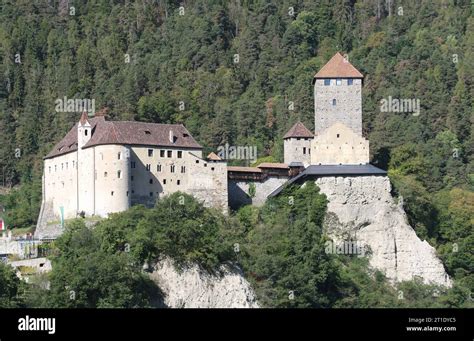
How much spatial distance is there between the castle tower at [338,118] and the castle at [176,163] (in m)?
0.05

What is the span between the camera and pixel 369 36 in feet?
365

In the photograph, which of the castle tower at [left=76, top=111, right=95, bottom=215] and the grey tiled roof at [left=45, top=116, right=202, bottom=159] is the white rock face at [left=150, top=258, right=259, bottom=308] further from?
the grey tiled roof at [left=45, top=116, right=202, bottom=159]

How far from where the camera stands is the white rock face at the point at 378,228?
63.1 meters

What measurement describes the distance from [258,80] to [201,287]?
145 feet

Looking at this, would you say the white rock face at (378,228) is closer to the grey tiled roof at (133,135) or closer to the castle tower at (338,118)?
the castle tower at (338,118)

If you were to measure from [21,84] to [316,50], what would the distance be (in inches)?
1017

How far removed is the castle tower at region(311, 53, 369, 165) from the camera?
211 feet

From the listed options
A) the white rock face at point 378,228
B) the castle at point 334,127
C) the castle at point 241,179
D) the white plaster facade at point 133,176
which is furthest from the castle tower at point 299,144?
the white plaster facade at point 133,176

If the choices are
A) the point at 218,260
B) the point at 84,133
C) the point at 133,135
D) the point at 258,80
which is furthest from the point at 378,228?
the point at 258,80

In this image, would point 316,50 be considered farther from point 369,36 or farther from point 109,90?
point 109,90

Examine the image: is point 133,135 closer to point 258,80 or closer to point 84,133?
point 84,133

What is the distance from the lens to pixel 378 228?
6369 cm
